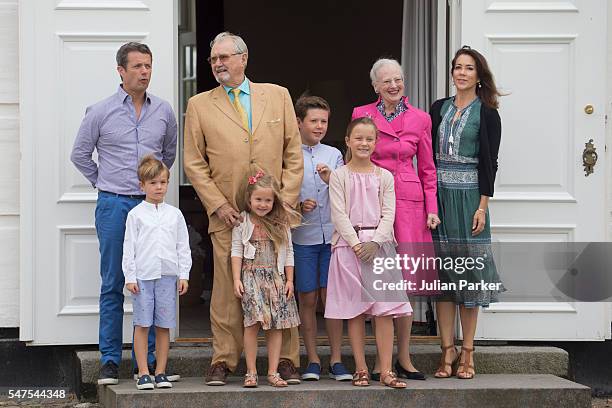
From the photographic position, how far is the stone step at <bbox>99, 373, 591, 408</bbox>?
5.34 meters

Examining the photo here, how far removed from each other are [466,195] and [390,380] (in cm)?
101

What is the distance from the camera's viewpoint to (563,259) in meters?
6.30

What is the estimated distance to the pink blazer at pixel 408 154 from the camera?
18.7ft

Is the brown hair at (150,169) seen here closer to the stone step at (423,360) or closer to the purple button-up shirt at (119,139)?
the purple button-up shirt at (119,139)

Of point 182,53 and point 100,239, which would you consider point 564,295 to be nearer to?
point 100,239

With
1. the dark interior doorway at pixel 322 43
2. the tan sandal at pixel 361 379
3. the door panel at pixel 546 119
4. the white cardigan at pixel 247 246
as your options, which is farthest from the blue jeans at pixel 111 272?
the dark interior doorway at pixel 322 43

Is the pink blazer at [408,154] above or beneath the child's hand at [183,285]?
above

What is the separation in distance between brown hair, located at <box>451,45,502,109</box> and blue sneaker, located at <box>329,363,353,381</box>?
148cm

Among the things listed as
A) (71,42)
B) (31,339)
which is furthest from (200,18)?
(31,339)

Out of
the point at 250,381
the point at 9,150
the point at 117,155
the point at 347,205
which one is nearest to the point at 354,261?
the point at 347,205

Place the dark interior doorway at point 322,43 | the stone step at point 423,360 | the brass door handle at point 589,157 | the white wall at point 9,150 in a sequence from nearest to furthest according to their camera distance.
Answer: the stone step at point 423,360, the white wall at point 9,150, the brass door handle at point 589,157, the dark interior doorway at point 322,43

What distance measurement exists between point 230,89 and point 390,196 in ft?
3.07

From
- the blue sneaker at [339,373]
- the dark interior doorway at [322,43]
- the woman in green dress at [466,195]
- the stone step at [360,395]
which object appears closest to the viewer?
the stone step at [360,395]

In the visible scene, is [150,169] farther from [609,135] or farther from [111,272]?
[609,135]
